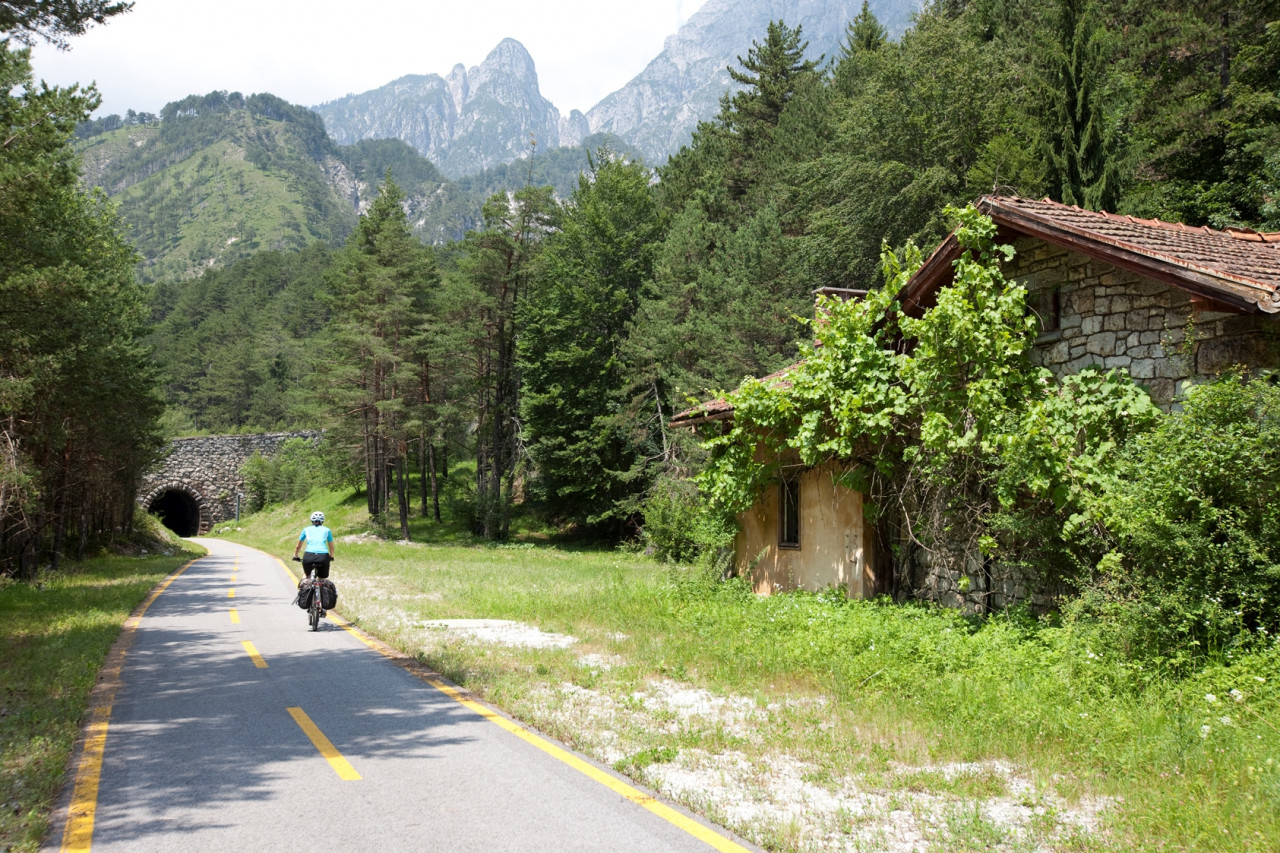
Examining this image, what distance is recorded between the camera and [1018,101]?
28500 millimetres

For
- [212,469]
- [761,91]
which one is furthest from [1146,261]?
[212,469]

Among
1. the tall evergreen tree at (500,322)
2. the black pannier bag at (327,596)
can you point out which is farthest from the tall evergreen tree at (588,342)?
the black pannier bag at (327,596)

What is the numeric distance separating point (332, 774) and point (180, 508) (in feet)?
263

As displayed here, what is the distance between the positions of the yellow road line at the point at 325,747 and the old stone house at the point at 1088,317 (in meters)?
7.60

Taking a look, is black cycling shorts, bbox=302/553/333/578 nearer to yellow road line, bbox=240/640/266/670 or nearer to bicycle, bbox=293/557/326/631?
bicycle, bbox=293/557/326/631

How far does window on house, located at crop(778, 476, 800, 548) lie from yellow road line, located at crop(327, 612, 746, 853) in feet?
24.7

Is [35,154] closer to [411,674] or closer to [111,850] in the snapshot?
[411,674]

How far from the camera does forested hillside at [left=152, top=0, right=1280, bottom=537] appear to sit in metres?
25.2

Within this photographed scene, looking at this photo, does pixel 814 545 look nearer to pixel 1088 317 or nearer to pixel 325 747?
pixel 1088 317

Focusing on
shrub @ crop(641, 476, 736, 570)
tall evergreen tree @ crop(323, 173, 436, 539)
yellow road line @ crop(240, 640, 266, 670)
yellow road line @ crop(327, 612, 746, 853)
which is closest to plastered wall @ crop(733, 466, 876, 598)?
yellow road line @ crop(327, 612, 746, 853)

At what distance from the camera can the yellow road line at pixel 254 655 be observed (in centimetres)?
1032

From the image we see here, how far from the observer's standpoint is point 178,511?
75.4m

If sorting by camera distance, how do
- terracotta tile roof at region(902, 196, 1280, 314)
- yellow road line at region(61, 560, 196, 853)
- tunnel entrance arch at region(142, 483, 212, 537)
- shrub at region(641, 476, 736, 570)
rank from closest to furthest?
yellow road line at region(61, 560, 196, 853) < terracotta tile roof at region(902, 196, 1280, 314) < shrub at region(641, 476, 736, 570) < tunnel entrance arch at region(142, 483, 212, 537)

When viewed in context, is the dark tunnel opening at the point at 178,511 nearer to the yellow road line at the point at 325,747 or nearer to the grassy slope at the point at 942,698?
the grassy slope at the point at 942,698
